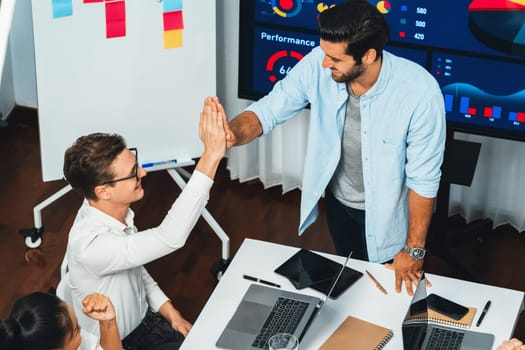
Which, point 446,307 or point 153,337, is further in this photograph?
point 153,337

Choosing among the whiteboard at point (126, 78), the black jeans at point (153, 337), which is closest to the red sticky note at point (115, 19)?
the whiteboard at point (126, 78)

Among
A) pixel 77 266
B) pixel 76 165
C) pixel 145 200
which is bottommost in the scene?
pixel 145 200

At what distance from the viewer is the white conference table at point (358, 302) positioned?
265 cm

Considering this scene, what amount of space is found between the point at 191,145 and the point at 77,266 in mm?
1424

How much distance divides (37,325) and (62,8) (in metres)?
1.71

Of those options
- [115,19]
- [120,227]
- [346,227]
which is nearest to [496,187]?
[346,227]

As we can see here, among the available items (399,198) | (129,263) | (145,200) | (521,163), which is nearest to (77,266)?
(129,263)

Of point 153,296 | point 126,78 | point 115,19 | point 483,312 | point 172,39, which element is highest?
point 115,19

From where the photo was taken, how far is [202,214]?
4.15m

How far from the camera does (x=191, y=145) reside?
4.05 m

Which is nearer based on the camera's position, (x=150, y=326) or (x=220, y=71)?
(x=150, y=326)

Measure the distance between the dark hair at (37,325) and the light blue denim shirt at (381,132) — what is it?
3.69 ft

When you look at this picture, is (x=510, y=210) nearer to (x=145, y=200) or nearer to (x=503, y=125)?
(x=503, y=125)

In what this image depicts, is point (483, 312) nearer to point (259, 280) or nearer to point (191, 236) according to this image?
point (259, 280)
